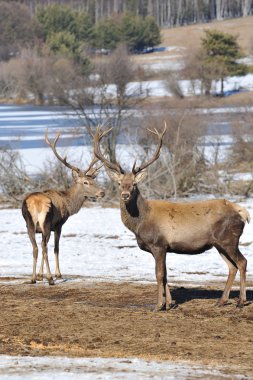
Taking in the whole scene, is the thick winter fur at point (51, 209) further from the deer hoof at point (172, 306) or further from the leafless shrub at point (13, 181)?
the leafless shrub at point (13, 181)

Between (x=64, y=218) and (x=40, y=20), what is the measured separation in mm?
131464

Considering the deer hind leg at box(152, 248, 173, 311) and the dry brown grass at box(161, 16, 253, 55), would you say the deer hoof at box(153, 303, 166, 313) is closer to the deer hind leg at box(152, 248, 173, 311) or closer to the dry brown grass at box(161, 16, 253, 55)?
the deer hind leg at box(152, 248, 173, 311)

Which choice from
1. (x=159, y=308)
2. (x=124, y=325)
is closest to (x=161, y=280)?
(x=159, y=308)

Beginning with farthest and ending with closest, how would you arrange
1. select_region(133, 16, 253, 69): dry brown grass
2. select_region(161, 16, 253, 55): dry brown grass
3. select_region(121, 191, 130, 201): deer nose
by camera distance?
select_region(161, 16, 253, 55): dry brown grass → select_region(133, 16, 253, 69): dry brown grass → select_region(121, 191, 130, 201): deer nose

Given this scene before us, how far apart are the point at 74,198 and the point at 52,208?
43.4 inches

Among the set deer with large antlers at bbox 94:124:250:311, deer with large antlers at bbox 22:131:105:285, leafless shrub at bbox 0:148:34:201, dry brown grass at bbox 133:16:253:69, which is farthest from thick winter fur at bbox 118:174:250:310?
dry brown grass at bbox 133:16:253:69

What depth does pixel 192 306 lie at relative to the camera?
13.3 meters

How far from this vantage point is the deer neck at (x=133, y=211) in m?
13.5

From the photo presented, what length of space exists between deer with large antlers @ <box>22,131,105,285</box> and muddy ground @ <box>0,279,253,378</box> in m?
0.94

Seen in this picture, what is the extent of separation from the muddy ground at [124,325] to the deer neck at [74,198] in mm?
2292

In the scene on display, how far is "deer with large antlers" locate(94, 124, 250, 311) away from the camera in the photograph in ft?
43.3

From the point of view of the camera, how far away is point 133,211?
44.5ft

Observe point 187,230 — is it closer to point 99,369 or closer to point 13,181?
point 99,369

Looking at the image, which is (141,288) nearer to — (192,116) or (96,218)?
(96,218)
